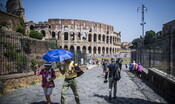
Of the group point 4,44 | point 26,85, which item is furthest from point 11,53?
point 26,85

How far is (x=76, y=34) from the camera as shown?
40.6m

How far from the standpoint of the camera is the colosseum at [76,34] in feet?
127

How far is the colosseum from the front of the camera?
127 ft

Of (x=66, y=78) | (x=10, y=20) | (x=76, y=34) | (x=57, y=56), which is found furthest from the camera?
(x=76, y=34)

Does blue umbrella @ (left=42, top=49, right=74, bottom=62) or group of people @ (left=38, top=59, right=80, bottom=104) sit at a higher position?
blue umbrella @ (left=42, top=49, right=74, bottom=62)

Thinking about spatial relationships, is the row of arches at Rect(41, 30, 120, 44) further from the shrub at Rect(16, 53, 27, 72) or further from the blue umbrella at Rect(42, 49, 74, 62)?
the blue umbrella at Rect(42, 49, 74, 62)

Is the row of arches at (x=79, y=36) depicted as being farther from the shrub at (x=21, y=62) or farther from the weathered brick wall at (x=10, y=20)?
the shrub at (x=21, y=62)

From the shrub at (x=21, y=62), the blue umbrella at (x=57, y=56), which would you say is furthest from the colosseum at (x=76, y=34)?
the blue umbrella at (x=57, y=56)

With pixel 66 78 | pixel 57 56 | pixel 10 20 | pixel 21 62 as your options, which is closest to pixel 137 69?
pixel 66 78

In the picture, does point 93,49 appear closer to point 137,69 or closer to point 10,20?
point 10,20

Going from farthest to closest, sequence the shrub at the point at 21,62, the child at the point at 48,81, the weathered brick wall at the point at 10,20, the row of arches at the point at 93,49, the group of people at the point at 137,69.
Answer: the row of arches at the point at 93,49 < the weathered brick wall at the point at 10,20 < the group of people at the point at 137,69 < the shrub at the point at 21,62 < the child at the point at 48,81

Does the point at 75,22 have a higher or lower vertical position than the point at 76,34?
higher

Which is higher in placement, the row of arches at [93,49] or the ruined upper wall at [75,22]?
the ruined upper wall at [75,22]

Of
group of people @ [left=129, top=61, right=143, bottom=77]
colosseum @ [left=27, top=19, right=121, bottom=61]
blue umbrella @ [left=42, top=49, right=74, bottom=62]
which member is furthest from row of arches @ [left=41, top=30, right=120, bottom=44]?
blue umbrella @ [left=42, top=49, right=74, bottom=62]
